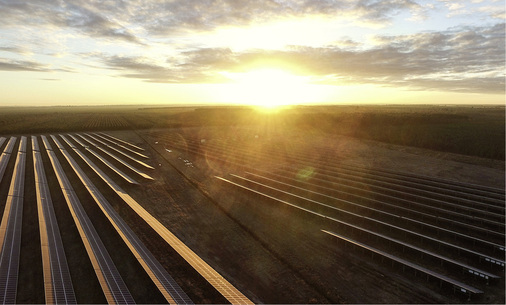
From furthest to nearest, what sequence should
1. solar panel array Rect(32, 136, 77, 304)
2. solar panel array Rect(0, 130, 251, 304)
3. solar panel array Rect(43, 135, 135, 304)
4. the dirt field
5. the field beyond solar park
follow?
the field beyond solar park
the dirt field
solar panel array Rect(0, 130, 251, 304)
solar panel array Rect(43, 135, 135, 304)
solar panel array Rect(32, 136, 77, 304)

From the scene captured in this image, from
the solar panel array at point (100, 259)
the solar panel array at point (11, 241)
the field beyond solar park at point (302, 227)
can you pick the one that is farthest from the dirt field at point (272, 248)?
the solar panel array at point (11, 241)

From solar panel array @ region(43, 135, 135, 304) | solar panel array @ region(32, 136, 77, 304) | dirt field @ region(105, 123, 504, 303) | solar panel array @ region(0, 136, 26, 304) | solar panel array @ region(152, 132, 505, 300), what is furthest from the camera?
solar panel array @ region(152, 132, 505, 300)

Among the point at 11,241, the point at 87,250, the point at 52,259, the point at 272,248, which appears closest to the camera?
the point at 52,259

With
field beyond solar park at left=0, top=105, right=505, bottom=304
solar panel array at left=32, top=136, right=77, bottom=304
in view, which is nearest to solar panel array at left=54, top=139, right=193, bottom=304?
field beyond solar park at left=0, top=105, right=505, bottom=304

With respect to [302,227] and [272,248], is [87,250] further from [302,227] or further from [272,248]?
[302,227]

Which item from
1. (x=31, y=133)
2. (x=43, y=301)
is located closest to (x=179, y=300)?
(x=43, y=301)

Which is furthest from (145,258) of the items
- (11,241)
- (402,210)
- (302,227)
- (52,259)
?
(402,210)

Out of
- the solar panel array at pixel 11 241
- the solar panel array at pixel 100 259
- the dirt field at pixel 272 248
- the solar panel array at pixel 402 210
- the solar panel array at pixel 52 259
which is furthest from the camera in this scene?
the solar panel array at pixel 402 210

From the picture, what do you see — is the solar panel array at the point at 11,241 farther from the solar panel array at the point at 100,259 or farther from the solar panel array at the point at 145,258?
the solar panel array at the point at 145,258

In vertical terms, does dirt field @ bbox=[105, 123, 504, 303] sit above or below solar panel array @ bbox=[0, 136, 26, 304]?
below

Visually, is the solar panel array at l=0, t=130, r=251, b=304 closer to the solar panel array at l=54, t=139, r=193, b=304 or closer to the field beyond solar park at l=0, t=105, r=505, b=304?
the solar panel array at l=54, t=139, r=193, b=304

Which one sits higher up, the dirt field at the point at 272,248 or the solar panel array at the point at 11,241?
the solar panel array at the point at 11,241
